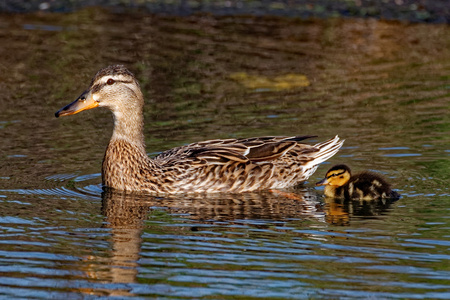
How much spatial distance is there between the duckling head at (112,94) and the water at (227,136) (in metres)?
0.83

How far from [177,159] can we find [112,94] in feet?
3.22

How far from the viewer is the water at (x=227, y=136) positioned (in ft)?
22.6

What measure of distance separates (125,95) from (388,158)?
3.05m

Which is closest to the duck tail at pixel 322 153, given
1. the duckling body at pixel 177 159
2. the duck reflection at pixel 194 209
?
the duckling body at pixel 177 159

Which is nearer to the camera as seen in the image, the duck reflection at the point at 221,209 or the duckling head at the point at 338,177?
the duck reflection at the point at 221,209

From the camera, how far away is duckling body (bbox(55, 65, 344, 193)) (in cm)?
980

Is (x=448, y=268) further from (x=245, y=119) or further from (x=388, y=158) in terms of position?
(x=245, y=119)

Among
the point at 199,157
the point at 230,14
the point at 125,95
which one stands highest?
the point at 230,14

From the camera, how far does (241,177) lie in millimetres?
9984

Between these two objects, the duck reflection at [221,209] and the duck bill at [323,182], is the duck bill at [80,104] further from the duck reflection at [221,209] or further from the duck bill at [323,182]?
the duck bill at [323,182]

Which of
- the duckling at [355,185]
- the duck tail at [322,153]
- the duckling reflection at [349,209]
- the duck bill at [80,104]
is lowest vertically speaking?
the duckling reflection at [349,209]

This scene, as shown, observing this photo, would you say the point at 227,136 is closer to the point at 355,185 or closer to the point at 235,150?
the point at 235,150

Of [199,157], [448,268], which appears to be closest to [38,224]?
[199,157]

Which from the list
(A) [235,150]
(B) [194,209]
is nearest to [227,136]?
(A) [235,150]
